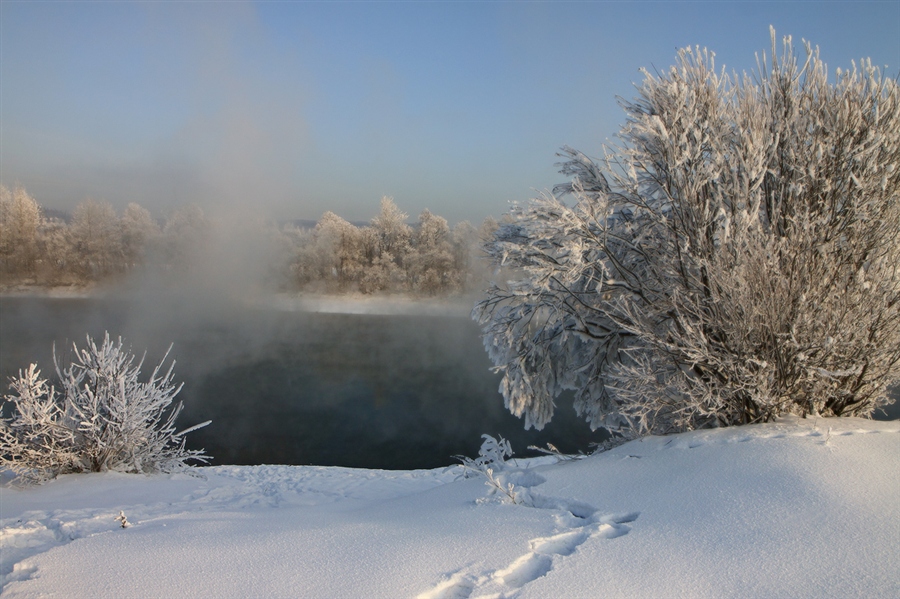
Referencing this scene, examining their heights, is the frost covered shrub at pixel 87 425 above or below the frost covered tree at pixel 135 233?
below

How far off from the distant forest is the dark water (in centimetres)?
318

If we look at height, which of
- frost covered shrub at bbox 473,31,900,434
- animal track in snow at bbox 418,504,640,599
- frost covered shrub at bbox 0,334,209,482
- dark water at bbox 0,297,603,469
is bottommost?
dark water at bbox 0,297,603,469

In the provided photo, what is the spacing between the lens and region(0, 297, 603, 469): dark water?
17953mm

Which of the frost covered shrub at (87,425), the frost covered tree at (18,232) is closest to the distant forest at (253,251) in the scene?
the frost covered tree at (18,232)

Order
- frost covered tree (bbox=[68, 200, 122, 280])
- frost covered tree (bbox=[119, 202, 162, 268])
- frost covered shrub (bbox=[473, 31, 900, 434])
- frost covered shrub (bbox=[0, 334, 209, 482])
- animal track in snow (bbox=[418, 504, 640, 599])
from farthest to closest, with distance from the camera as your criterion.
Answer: frost covered tree (bbox=[119, 202, 162, 268]) < frost covered tree (bbox=[68, 200, 122, 280]) < frost covered shrub (bbox=[0, 334, 209, 482]) < frost covered shrub (bbox=[473, 31, 900, 434]) < animal track in snow (bbox=[418, 504, 640, 599])

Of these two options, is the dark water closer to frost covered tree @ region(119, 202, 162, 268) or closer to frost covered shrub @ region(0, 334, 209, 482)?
frost covered shrub @ region(0, 334, 209, 482)

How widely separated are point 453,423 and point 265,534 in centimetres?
1669

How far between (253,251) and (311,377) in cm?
2622

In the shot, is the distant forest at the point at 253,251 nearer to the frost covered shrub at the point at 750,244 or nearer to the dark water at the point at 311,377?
the dark water at the point at 311,377

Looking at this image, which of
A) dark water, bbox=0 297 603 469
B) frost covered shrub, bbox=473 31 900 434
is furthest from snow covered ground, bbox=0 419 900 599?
dark water, bbox=0 297 603 469

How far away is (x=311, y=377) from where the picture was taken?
26547 millimetres

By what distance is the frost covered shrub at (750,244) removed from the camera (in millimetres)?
5797

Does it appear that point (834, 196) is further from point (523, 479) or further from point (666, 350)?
point (523, 479)

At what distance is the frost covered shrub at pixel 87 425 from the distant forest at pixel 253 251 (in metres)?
33.9
